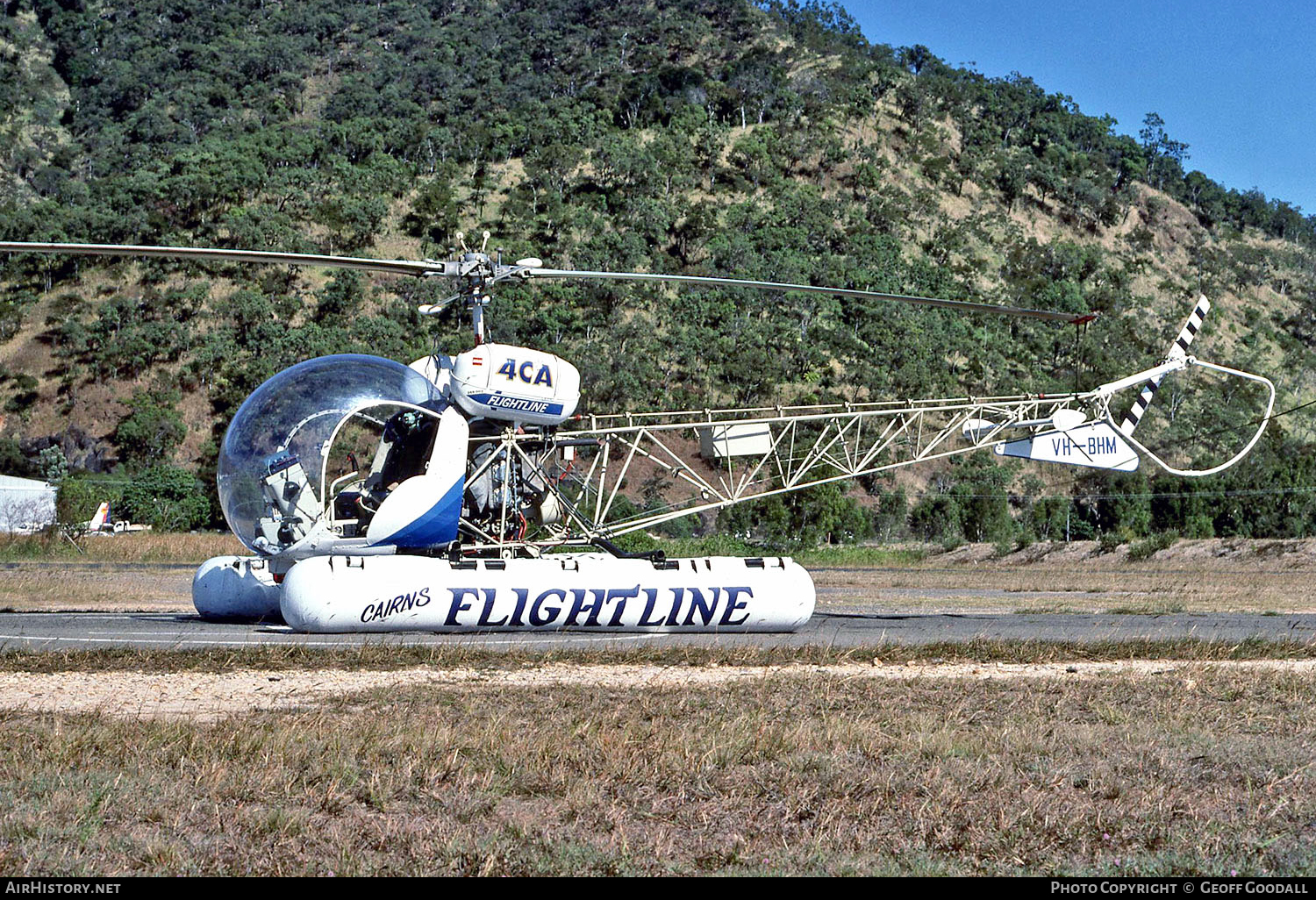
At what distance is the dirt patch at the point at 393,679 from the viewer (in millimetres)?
10805

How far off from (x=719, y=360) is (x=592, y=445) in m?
58.2

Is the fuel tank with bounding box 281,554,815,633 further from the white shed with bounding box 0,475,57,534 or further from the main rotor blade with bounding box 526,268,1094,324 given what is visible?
the white shed with bounding box 0,475,57,534

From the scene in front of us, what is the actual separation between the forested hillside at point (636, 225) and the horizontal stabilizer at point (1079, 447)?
3116cm

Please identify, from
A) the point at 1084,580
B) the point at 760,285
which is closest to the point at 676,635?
the point at 760,285

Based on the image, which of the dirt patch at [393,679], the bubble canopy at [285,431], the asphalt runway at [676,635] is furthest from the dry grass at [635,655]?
the bubble canopy at [285,431]

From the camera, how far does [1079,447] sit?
2339cm

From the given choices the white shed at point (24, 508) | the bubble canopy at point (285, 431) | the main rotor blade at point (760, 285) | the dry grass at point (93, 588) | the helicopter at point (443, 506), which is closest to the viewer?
the helicopter at point (443, 506)

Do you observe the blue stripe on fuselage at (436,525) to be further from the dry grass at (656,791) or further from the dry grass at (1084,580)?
the dry grass at (1084,580)

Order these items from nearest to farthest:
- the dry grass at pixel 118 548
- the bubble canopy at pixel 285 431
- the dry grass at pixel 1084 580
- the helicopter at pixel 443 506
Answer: the helicopter at pixel 443 506 → the bubble canopy at pixel 285 431 → the dry grass at pixel 1084 580 → the dry grass at pixel 118 548

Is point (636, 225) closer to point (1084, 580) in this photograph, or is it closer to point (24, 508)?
point (24, 508)

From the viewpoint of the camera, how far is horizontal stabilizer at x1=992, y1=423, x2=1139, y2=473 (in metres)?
23.2

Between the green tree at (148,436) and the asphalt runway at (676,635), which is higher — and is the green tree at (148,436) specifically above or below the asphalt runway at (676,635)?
above

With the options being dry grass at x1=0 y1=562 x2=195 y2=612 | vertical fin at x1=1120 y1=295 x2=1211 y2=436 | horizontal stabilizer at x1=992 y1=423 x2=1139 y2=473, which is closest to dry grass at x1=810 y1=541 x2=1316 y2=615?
horizontal stabilizer at x1=992 y1=423 x2=1139 y2=473
